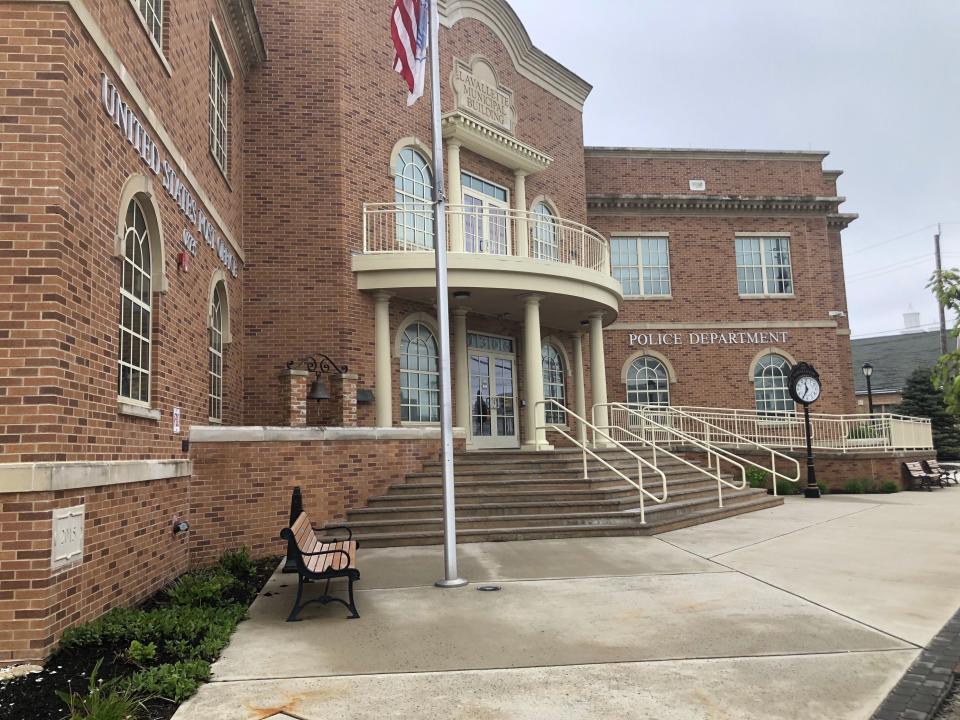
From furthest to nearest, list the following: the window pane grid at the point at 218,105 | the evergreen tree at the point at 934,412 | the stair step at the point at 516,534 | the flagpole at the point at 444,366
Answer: the evergreen tree at the point at 934,412
the window pane grid at the point at 218,105
the stair step at the point at 516,534
the flagpole at the point at 444,366

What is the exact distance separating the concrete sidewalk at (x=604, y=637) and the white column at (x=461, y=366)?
572 cm

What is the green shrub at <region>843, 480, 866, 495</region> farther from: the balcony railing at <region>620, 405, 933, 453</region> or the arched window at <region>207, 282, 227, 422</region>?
the arched window at <region>207, 282, 227, 422</region>

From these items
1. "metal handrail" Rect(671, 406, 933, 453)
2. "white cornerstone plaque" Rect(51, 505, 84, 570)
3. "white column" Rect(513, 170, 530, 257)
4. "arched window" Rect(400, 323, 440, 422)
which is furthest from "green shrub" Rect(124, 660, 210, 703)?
"metal handrail" Rect(671, 406, 933, 453)

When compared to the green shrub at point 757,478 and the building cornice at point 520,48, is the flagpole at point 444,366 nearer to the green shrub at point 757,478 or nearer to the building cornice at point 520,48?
the building cornice at point 520,48

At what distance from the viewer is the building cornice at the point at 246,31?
11344 millimetres

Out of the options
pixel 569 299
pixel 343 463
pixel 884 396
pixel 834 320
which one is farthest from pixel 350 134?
pixel 884 396

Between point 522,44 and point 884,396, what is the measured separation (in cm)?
3571

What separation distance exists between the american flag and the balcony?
474 centimetres

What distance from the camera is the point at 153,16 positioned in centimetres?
787

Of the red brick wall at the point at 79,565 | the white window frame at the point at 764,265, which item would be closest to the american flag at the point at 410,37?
the red brick wall at the point at 79,565

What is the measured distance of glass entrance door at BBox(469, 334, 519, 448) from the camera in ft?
50.3

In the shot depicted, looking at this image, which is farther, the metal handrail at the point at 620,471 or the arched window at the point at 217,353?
the arched window at the point at 217,353

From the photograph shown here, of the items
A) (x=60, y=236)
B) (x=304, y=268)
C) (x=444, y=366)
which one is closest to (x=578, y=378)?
(x=304, y=268)

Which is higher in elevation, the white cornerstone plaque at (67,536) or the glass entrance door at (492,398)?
the glass entrance door at (492,398)
